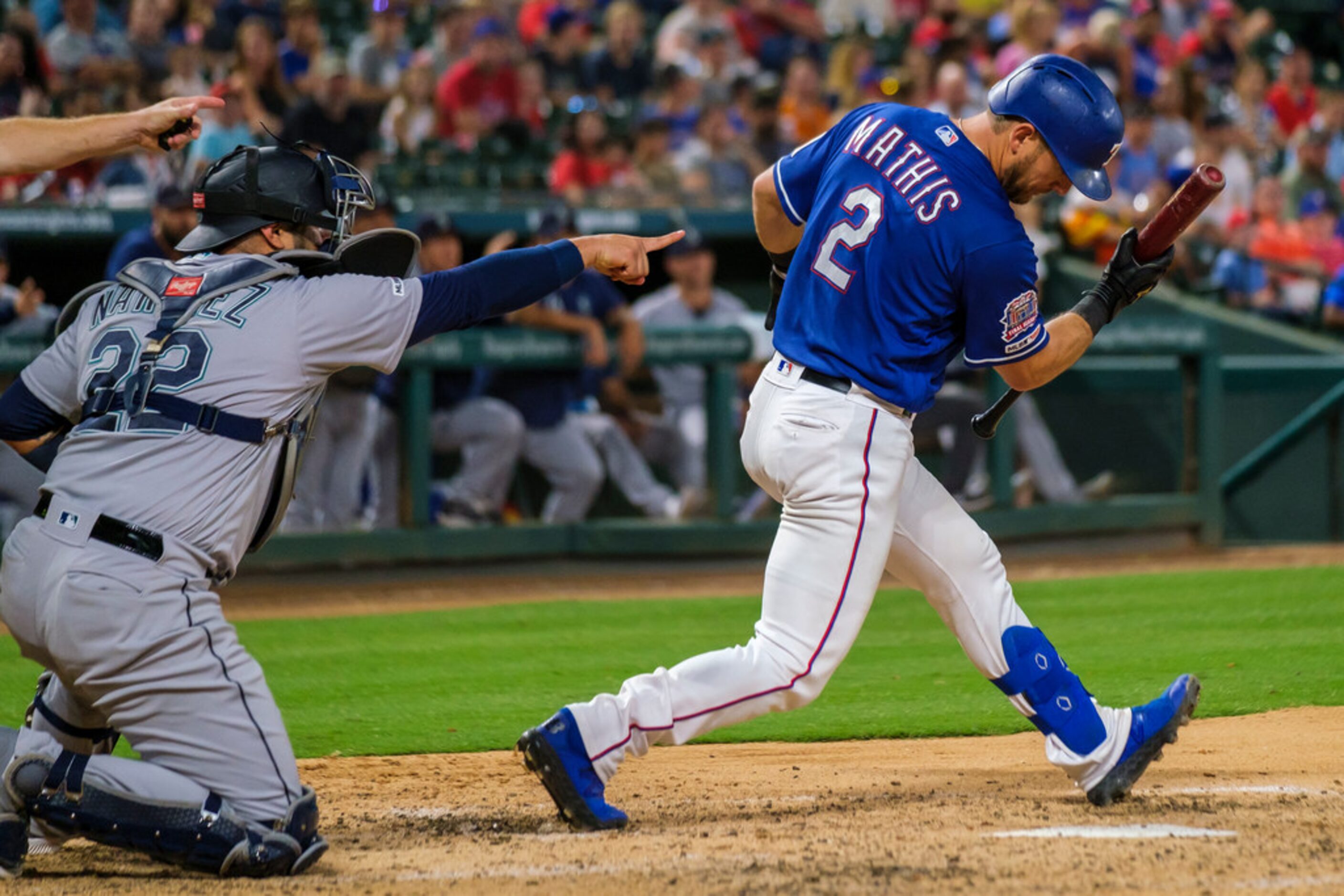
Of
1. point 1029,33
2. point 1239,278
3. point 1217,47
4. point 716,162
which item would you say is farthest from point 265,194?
point 1217,47

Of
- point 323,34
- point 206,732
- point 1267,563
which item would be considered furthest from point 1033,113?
point 323,34

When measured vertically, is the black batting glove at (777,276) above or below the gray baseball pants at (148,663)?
above

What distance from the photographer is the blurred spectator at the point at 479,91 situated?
10781 mm

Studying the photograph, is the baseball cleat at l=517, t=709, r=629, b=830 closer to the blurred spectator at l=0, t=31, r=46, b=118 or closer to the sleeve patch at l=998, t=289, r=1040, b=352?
the sleeve patch at l=998, t=289, r=1040, b=352

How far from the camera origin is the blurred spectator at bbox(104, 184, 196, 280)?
7.89m

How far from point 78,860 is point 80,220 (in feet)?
19.7

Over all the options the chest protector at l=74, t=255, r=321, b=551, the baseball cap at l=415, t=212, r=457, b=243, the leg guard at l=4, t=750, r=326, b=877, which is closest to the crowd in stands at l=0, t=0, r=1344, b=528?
the baseball cap at l=415, t=212, r=457, b=243

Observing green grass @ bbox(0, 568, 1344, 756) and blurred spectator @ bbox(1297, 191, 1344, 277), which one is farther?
blurred spectator @ bbox(1297, 191, 1344, 277)

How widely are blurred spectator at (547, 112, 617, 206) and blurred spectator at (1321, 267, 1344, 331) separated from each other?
504 centimetres

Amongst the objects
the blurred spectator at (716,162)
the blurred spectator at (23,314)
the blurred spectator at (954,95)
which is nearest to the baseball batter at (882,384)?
the blurred spectator at (23,314)

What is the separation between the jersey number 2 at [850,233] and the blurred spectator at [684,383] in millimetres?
5289

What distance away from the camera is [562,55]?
11.9 metres

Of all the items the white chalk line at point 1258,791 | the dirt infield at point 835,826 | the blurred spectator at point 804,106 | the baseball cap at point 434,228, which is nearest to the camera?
the dirt infield at point 835,826

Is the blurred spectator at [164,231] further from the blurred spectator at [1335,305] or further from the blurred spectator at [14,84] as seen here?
the blurred spectator at [1335,305]
